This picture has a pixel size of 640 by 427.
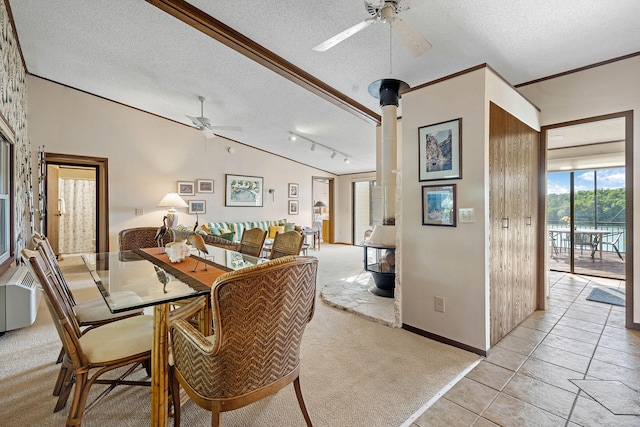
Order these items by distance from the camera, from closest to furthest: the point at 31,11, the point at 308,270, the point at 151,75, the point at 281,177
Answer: the point at 308,270
the point at 31,11
the point at 151,75
the point at 281,177

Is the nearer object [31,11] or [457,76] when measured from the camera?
[457,76]

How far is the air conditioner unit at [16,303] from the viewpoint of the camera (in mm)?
2592

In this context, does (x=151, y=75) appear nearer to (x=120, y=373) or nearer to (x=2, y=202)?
(x=2, y=202)

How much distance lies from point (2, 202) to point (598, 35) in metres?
6.03

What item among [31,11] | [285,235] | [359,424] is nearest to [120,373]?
[285,235]

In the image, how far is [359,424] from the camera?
62.9 inches

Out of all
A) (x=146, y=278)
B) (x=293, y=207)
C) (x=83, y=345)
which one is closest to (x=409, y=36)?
(x=146, y=278)

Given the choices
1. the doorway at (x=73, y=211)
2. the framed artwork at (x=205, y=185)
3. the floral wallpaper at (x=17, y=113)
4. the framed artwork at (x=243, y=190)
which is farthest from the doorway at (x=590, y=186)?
the doorway at (x=73, y=211)

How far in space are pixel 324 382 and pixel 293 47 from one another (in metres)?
3.26

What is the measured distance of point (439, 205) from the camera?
255 cm

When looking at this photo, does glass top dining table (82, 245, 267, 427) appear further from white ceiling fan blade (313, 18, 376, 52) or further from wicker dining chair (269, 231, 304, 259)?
white ceiling fan blade (313, 18, 376, 52)

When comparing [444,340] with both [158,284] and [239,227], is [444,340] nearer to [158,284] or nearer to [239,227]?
[158,284]

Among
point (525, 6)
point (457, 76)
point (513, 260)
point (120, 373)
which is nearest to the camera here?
point (120, 373)

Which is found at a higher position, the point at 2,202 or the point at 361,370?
the point at 2,202
